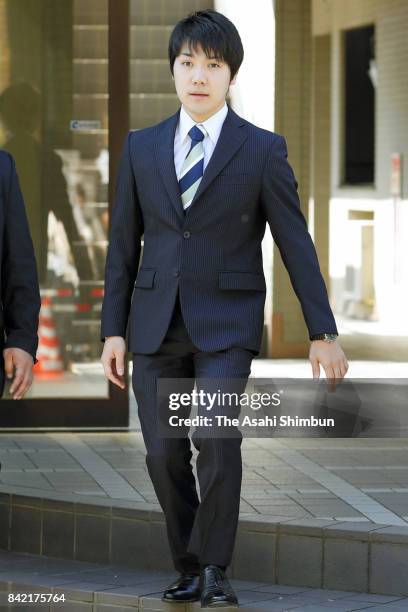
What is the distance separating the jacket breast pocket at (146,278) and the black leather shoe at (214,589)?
858 mm

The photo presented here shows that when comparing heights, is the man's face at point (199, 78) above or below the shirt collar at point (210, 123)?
above

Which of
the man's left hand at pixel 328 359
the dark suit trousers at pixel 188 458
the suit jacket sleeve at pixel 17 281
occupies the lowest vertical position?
the dark suit trousers at pixel 188 458

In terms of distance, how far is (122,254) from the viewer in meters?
4.95

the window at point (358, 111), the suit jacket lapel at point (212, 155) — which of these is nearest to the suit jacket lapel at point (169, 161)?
the suit jacket lapel at point (212, 155)

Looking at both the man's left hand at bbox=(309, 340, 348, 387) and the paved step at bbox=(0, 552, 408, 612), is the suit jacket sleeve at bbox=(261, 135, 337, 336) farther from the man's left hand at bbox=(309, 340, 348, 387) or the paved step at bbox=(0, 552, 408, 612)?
the paved step at bbox=(0, 552, 408, 612)

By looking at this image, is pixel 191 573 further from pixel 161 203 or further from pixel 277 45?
pixel 277 45

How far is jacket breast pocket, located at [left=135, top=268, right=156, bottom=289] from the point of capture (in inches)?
191

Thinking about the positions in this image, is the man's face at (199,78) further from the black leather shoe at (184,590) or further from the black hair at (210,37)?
the black leather shoe at (184,590)

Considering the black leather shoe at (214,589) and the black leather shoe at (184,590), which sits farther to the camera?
the black leather shoe at (184,590)

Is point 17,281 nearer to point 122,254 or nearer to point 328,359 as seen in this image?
point 122,254

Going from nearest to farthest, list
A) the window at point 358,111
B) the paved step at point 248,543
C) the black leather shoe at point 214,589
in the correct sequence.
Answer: the black leather shoe at point 214,589
the paved step at point 248,543
the window at point 358,111

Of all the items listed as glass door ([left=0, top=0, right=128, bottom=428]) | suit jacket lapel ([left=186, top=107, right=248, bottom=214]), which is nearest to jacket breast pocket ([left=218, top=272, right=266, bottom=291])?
suit jacket lapel ([left=186, top=107, right=248, bottom=214])

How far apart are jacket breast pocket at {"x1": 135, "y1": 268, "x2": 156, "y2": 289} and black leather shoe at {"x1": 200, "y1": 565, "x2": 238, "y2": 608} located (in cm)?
86

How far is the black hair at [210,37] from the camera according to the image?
4.74 meters
